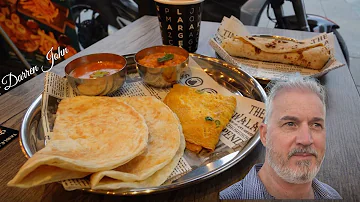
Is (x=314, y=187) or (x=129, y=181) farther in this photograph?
(x=129, y=181)

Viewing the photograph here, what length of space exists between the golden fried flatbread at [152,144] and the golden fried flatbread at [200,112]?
49mm

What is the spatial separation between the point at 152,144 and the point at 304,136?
620 mm

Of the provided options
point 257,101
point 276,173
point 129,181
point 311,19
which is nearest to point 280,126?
point 276,173

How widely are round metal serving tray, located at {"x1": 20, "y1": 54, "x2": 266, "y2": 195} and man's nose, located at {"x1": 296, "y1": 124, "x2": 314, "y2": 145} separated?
440 millimetres

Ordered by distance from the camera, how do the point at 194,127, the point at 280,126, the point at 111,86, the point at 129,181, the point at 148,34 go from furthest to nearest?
1. the point at 148,34
2. the point at 111,86
3. the point at 194,127
4. the point at 129,181
5. the point at 280,126

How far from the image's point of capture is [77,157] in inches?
30.8

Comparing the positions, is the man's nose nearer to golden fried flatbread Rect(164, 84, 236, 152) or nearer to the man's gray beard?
the man's gray beard

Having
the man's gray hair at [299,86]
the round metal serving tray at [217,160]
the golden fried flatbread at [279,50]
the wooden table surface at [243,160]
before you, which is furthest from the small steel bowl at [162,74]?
the man's gray hair at [299,86]

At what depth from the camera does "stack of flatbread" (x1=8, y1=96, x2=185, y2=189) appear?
72 centimetres

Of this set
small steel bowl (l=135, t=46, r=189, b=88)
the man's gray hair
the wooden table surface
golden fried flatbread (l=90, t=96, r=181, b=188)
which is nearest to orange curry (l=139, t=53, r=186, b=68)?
small steel bowl (l=135, t=46, r=189, b=88)

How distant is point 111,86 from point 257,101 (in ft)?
2.03

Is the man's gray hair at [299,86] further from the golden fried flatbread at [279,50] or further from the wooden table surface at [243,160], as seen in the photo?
the golden fried flatbread at [279,50]

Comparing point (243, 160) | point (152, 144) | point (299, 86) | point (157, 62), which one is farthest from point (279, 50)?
point (299, 86)

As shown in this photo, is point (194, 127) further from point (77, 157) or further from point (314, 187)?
point (314, 187)
